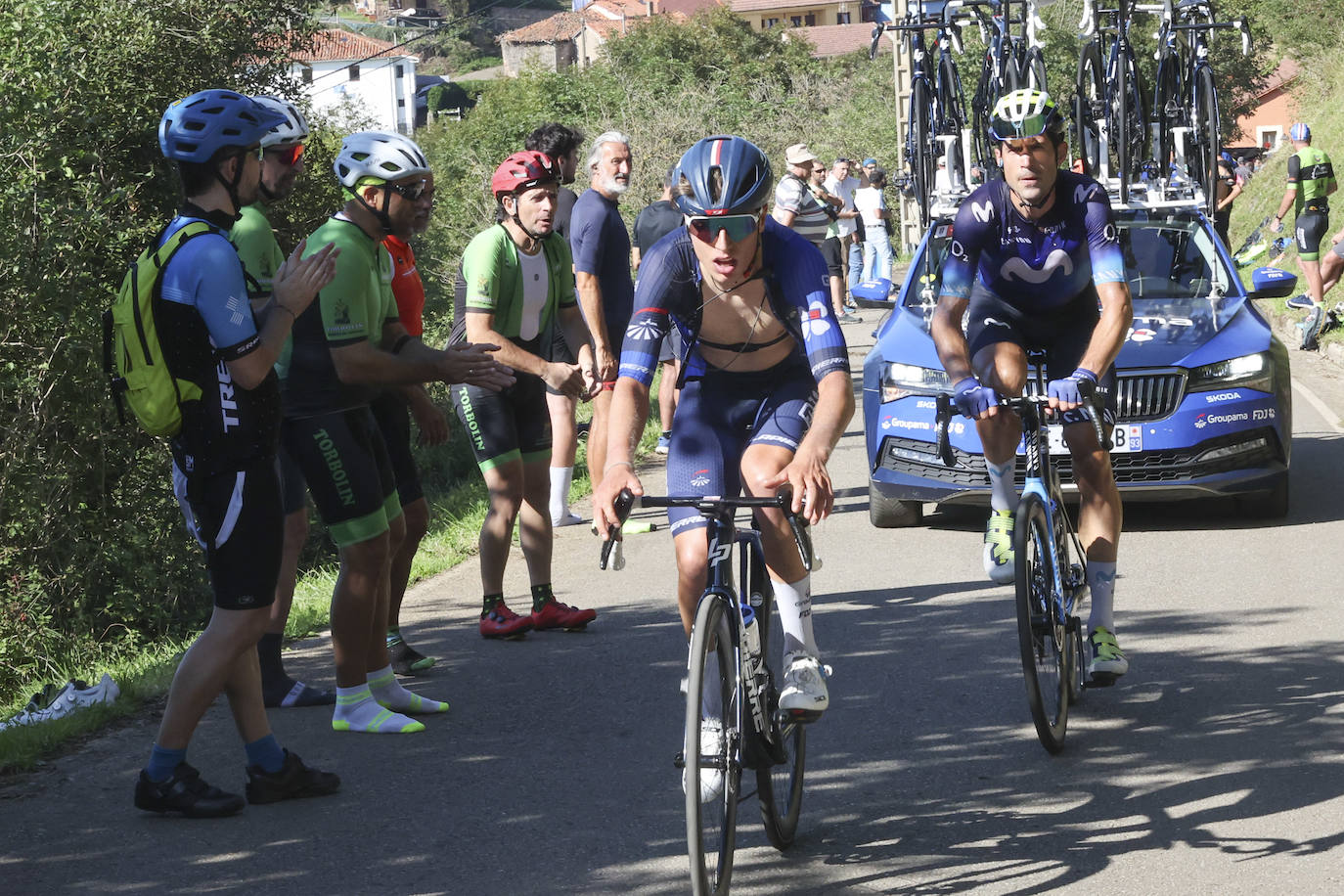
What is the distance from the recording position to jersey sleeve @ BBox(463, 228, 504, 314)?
760 cm

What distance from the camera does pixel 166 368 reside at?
16.2 feet

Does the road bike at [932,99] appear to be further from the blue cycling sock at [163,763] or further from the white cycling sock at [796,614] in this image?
the blue cycling sock at [163,763]

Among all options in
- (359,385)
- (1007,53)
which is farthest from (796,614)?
(1007,53)

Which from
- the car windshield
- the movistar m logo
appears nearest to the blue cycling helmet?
the movistar m logo

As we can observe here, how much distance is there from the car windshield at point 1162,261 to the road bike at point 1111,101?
4.49 metres

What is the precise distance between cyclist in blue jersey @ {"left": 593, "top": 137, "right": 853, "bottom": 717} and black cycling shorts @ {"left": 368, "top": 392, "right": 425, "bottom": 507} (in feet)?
6.08

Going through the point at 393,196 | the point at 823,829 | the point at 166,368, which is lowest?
the point at 823,829

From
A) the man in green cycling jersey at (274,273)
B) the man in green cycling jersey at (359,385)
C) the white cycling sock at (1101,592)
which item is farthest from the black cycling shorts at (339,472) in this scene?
the white cycling sock at (1101,592)

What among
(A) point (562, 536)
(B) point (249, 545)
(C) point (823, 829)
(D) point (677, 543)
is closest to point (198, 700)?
(B) point (249, 545)

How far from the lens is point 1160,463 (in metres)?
9.15

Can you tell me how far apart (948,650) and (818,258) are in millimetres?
2763

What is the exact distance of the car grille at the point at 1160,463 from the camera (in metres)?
9.12

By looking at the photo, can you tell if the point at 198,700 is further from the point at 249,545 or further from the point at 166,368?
the point at 166,368

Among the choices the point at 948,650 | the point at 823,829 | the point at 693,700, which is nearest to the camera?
the point at 693,700
